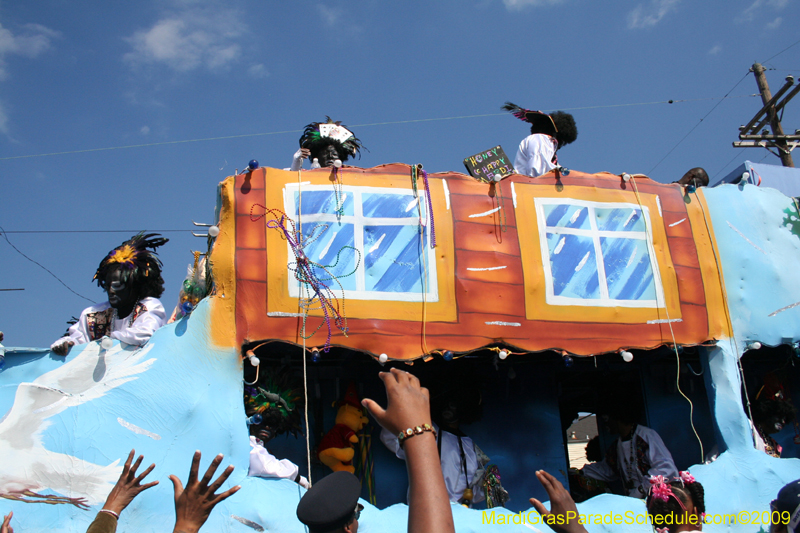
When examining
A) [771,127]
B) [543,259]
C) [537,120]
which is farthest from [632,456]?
[771,127]

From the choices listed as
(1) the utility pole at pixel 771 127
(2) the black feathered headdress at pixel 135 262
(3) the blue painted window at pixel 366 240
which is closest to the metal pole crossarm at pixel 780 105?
(1) the utility pole at pixel 771 127

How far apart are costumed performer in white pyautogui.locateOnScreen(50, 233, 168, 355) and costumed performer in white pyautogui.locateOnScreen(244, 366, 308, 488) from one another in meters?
0.91

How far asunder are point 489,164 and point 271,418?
10.3 feet

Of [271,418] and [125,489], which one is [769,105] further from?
[125,489]

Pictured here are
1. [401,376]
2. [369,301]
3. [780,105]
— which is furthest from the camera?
[780,105]

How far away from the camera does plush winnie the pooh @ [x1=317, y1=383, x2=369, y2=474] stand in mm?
5023

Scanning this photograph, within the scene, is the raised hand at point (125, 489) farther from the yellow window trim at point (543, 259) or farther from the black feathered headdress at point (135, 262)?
the yellow window trim at point (543, 259)

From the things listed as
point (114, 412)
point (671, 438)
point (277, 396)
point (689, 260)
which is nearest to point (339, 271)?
point (277, 396)

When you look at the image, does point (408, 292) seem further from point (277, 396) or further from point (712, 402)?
point (712, 402)

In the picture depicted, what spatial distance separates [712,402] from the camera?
17.1 feet

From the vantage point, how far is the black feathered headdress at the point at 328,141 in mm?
5801

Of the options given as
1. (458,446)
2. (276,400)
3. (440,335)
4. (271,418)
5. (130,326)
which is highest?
(130,326)

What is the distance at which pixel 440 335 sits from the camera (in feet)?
15.6

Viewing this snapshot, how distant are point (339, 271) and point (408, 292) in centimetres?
56
